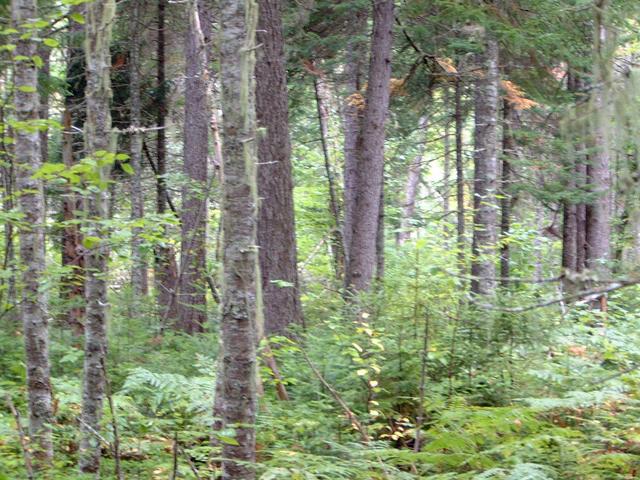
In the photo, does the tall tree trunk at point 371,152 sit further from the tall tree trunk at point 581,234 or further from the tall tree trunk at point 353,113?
the tall tree trunk at point 581,234

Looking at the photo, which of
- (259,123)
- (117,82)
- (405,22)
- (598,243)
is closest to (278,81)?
(259,123)

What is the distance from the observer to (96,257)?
5242mm

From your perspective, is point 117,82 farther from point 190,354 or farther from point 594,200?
point 594,200

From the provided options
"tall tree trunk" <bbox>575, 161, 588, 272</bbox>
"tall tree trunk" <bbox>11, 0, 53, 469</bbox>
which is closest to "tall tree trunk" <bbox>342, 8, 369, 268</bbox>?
"tall tree trunk" <bbox>575, 161, 588, 272</bbox>

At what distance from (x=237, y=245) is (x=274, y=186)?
178 inches

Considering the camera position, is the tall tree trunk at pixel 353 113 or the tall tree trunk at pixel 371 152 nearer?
the tall tree trunk at pixel 371 152

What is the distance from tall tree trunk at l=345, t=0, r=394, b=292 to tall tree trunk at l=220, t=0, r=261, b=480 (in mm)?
6955

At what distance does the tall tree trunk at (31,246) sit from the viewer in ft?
17.6

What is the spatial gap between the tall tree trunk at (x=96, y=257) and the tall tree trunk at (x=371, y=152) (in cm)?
645

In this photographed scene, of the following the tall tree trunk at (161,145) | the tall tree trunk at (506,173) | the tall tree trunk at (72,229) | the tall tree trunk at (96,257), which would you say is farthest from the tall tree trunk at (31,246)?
the tall tree trunk at (506,173)

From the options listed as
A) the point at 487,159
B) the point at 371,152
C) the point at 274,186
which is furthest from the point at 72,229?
the point at 487,159

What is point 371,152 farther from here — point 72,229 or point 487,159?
point 72,229

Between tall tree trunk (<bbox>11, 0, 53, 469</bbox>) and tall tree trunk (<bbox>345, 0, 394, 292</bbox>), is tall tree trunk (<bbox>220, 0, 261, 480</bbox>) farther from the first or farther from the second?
tall tree trunk (<bbox>345, 0, 394, 292</bbox>)

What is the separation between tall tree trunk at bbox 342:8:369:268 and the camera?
43.5ft
